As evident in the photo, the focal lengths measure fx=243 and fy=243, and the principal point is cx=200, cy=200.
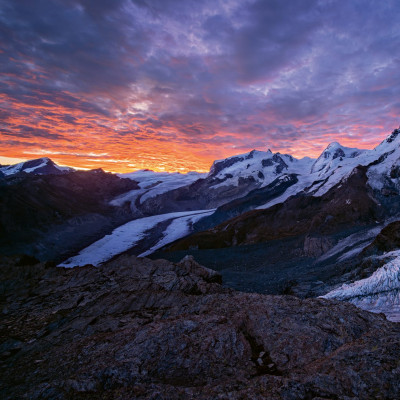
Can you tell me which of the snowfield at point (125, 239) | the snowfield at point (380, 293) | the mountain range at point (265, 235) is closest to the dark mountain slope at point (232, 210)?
the mountain range at point (265, 235)

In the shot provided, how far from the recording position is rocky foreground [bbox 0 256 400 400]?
5696 millimetres

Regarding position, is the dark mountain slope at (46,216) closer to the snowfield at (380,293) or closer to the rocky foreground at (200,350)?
the rocky foreground at (200,350)

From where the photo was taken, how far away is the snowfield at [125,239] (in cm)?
7569

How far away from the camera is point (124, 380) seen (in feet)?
23.0

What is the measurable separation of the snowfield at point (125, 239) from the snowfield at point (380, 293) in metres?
67.7

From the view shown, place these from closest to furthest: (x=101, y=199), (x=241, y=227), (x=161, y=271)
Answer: (x=161, y=271), (x=241, y=227), (x=101, y=199)

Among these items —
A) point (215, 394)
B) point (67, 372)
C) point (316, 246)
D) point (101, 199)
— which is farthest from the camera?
point (101, 199)

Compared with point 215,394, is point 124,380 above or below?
below

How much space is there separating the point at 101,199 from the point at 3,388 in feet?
577

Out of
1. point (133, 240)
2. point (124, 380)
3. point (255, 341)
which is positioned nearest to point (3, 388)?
point (124, 380)

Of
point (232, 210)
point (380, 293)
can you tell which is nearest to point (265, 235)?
point (380, 293)

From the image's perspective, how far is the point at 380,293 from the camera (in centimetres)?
1734

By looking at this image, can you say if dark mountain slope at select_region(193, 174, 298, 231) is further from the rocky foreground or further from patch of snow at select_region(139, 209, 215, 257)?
the rocky foreground

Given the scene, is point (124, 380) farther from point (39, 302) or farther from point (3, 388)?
point (39, 302)
